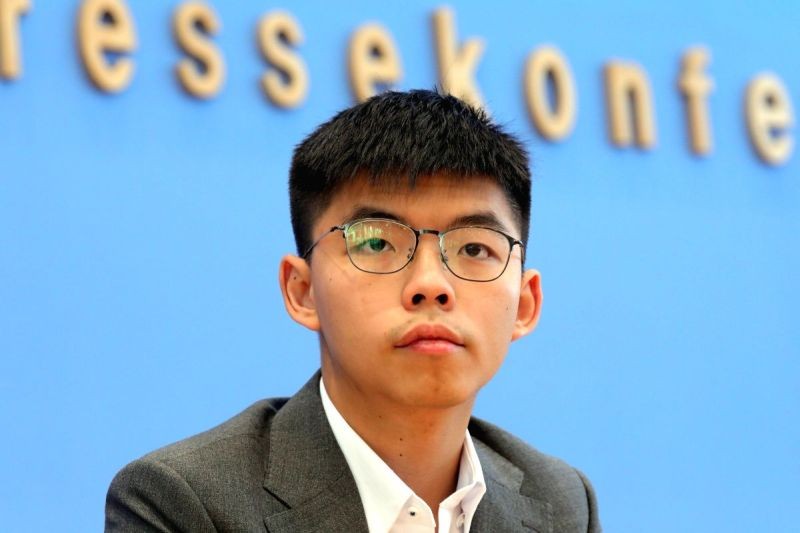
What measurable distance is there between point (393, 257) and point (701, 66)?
1.80 m

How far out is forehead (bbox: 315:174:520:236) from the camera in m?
1.43

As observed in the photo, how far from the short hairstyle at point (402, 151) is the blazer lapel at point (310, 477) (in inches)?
8.9

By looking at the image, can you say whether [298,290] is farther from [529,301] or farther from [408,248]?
[529,301]

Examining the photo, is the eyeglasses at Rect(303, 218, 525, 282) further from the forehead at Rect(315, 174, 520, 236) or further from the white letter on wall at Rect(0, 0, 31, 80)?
the white letter on wall at Rect(0, 0, 31, 80)

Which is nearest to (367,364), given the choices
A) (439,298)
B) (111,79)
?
(439,298)

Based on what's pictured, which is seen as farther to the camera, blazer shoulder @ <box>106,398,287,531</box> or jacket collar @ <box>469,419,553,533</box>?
jacket collar @ <box>469,419,553,533</box>

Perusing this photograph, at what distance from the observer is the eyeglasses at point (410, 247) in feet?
4.65

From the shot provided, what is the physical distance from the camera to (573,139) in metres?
2.78

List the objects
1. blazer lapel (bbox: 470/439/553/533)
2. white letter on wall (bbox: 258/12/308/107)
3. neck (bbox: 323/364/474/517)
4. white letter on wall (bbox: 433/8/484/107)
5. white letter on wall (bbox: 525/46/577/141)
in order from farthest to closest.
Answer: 1. white letter on wall (bbox: 525/46/577/141)
2. white letter on wall (bbox: 433/8/484/107)
3. white letter on wall (bbox: 258/12/308/107)
4. blazer lapel (bbox: 470/439/553/533)
5. neck (bbox: 323/364/474/517)

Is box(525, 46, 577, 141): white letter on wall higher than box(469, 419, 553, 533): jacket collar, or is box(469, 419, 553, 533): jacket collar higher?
box(525, 46, 577, 141): white letter on wall

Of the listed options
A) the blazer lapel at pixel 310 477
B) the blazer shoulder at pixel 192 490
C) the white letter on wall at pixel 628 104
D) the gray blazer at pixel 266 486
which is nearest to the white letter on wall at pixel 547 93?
the white letter on wall at pixel 628 104

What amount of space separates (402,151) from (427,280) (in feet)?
0.57

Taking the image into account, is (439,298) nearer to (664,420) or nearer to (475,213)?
(475,213)

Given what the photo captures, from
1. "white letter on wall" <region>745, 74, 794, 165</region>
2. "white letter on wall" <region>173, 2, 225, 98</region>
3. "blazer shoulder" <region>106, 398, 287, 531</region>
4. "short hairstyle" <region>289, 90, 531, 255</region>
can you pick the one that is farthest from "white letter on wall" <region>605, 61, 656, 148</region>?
"blazer shoulder" <region>106, 398, 287, 531</region>
